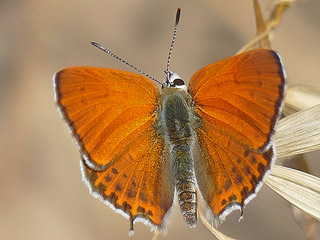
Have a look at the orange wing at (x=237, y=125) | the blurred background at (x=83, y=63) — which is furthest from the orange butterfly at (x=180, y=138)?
the blurred background at (x=83, y=63)

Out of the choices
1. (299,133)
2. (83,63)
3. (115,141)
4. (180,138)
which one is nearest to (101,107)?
(115,141)

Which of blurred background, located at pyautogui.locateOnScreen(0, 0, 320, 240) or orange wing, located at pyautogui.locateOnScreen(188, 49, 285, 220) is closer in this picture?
orange wing, located at pyautogui.locateOnScreen(188, 49, 285, 220)

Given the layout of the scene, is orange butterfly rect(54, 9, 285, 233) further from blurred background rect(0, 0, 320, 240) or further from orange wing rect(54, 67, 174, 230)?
blurred background rect(0, 0, 320, 240)

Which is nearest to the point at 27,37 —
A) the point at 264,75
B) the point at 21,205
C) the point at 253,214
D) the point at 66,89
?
the point at 21,205

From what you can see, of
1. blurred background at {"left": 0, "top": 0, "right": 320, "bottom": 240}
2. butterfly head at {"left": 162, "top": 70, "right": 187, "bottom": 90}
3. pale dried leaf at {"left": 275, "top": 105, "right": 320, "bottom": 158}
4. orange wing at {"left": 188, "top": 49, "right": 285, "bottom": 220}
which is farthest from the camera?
blurred background at {"left": 0, "top": 0, "right": 320, "bottom": 240}

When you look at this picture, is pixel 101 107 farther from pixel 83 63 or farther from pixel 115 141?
pixel 83 63

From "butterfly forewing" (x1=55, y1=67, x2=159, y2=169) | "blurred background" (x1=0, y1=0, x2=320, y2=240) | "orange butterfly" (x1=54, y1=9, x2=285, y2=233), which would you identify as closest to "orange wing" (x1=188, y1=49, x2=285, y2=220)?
"orange butterfly" (x1=54, y1=9, x2=285, y2=233)

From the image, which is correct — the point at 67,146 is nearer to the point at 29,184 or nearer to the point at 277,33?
the point at 29,184
